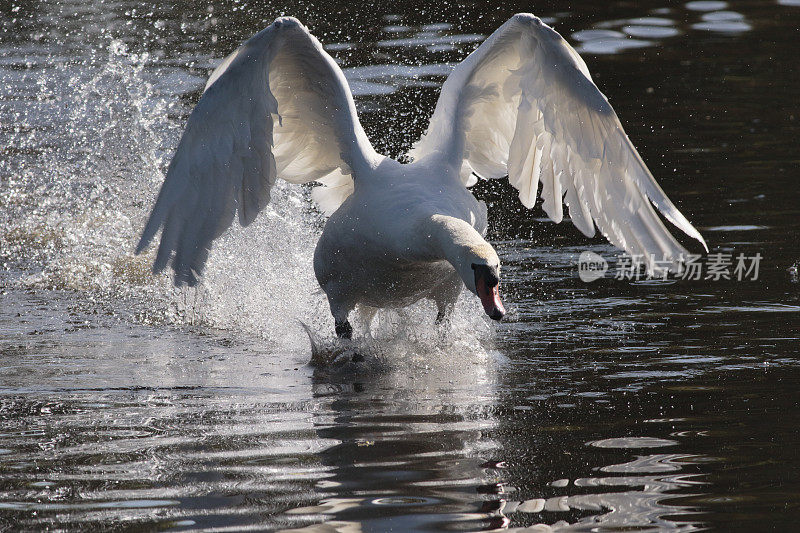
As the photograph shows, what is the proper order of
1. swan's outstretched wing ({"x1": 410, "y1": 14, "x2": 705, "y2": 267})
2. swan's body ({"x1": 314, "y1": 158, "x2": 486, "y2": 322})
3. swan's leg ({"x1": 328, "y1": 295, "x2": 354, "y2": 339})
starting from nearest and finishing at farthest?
swan's body ({"x1": 314, "y1": 158, "x2": 486, "y2": 322}), swan's outstretched wing ({"x1": 410, "y1": 14, "x2": 705, "y2": 267}), swan's leg ({"x1": 328, "y1": 295, "x2": 354, "y2": 339})

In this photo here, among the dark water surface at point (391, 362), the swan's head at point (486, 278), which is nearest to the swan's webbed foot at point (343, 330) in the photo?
the dark water surface at point (391, 362)

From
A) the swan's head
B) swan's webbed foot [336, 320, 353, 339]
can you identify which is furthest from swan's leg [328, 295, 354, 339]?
the swan's head

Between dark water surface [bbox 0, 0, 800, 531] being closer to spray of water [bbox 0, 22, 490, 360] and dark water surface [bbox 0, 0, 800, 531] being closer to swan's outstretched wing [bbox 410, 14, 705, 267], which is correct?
spray of water [bbox 0, 22, 490, 360]

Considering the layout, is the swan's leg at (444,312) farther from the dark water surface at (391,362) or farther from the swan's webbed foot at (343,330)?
the swan's webbed foot at (343,330)

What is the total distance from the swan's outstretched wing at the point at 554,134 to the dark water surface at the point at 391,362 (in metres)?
0.82

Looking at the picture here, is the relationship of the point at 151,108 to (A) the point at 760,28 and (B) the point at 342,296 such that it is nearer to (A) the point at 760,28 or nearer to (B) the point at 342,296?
(B) the point at 342,296

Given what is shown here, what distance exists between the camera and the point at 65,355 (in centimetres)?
724

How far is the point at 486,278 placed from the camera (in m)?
6.03

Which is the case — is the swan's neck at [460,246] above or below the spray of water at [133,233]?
above

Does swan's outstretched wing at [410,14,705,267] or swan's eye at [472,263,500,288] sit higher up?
swan's outstretched wing at [410,14,705,267]

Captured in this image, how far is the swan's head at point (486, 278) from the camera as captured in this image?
601 cm

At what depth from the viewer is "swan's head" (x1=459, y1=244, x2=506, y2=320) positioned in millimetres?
6008

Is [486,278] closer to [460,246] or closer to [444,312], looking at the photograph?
[460,246]

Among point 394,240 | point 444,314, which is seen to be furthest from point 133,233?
point 394,240
